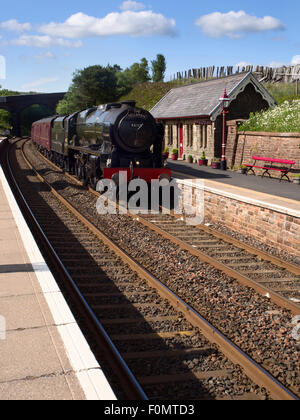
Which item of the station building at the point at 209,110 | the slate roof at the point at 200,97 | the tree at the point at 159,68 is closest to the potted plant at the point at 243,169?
the station building at the point at 209,110

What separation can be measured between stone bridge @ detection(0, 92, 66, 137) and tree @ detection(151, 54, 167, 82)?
18.5 m

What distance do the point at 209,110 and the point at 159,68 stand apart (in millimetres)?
54172

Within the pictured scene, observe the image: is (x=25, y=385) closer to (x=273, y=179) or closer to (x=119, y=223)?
(x=119, y=223)

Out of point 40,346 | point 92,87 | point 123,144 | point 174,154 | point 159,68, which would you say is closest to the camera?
point 40,346

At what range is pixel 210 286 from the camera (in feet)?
22.9

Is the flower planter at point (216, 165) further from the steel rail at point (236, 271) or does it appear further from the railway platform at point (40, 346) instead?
the railway platform at point (40, 346)

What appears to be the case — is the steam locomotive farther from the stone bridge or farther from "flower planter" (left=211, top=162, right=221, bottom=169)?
the stone bridge

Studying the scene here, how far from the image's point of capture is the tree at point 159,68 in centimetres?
7325

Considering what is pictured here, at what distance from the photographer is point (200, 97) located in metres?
25.4

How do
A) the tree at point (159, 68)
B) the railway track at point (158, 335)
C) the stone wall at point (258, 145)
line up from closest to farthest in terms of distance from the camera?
the railway track at point (158, 335) → the stone wall at point (258, 145) → the tree at point (159, 68)

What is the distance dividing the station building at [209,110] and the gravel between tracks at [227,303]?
1356 centimetres

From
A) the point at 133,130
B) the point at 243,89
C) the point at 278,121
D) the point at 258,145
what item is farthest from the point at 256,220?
the point at 243,89

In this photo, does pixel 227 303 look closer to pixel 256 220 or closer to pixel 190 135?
pixel 256 220

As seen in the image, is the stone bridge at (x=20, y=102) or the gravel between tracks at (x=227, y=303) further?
the stone bridge at (x=20, y=102)
